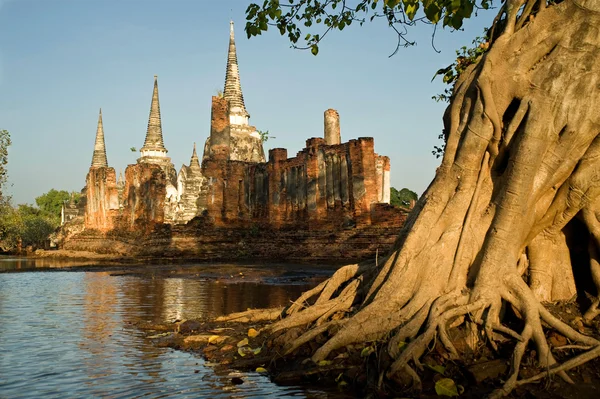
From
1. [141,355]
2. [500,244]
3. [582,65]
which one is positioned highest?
[582,65]

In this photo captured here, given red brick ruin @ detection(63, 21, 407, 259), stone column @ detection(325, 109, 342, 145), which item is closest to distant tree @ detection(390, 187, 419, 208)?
red brick ruin @ detection(63, 21, 407, 259)

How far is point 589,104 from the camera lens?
6113 millimetres

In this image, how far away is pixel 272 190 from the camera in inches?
1255

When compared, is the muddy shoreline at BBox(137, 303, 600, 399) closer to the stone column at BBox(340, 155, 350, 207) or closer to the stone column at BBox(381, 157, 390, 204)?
the stone column at BBox(340, 155, 350, 207)

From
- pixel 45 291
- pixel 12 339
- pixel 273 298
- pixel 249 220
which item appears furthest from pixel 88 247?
pixel 12 339

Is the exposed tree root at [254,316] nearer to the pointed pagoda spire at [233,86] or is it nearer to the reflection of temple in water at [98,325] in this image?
the reflection of temple in water at [98,325]

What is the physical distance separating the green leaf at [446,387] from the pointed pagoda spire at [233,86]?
153ft

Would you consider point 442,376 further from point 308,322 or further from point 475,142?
point 475,142

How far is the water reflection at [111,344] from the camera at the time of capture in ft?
17.2

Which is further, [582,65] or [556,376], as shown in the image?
[582,65]

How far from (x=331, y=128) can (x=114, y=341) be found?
24.8m

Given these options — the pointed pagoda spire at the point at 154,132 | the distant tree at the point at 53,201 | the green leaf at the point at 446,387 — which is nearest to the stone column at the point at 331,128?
the green leaf at the point at 446,387

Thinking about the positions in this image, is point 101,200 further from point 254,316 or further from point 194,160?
point 254,316

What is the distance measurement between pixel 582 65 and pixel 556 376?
3088 mm
